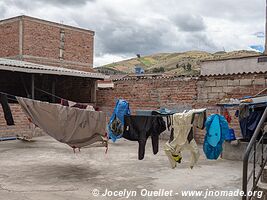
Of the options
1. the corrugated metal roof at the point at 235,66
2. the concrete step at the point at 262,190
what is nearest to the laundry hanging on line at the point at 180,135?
the concrete step at the point at 262,190

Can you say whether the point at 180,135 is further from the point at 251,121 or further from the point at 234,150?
the point at 234,150

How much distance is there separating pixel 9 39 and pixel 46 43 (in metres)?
2.22

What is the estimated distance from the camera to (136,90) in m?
12.2

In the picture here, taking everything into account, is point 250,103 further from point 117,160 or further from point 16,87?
point 16,87

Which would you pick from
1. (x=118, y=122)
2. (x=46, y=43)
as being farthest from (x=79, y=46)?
(x=118, y=122)

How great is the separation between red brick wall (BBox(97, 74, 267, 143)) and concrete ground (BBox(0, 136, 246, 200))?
2790 millimetres

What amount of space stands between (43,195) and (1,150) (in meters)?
4.64

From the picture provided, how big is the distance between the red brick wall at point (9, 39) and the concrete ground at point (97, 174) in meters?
12.2

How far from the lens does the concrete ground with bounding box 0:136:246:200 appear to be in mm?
4820

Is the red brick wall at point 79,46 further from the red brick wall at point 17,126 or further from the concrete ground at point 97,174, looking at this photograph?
the concrete ground at point 97,174

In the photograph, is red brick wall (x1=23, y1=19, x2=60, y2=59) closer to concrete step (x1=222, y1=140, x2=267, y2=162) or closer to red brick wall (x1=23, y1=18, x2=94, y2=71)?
red brick wall (x1=23, y1=18, x2=94, y2=71)

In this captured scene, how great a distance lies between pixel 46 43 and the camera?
798 inches

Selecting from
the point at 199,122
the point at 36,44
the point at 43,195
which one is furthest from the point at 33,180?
the point at 36,44

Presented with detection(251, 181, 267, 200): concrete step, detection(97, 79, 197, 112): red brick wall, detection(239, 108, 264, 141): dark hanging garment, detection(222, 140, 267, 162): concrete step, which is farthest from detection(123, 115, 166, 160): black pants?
detection(97, 79, 197, 112): red brick wall
